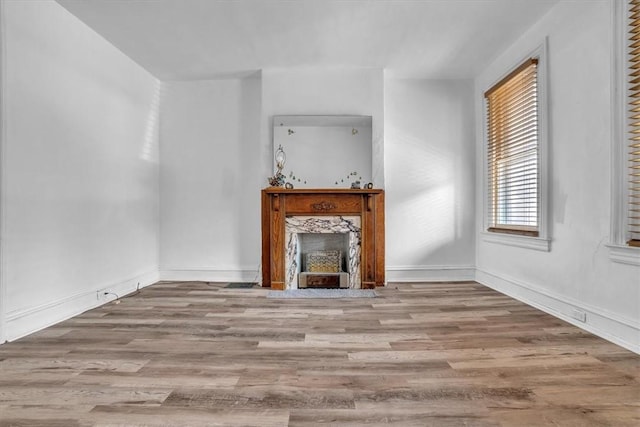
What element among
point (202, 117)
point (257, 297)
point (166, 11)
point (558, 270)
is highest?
point (166, 11)

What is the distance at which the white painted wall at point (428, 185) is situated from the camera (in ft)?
14.9

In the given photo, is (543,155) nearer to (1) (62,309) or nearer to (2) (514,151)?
(2) (514,151)

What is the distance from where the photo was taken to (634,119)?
2301mm

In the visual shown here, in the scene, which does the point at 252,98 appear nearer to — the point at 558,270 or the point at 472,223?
the point at 472,223

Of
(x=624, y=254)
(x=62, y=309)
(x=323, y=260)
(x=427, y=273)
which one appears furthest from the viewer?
(x=427, y=273)

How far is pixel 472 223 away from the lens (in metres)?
4.57

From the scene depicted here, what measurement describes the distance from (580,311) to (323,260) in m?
2.55

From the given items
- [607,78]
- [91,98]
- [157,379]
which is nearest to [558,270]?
[607,78]

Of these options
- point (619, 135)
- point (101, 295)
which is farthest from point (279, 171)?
point (619, 135)

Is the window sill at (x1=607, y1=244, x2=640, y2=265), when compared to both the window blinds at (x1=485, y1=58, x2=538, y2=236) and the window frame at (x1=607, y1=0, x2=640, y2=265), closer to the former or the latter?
the window frame at (x1=607, y1=0, x2=640, y2=265)

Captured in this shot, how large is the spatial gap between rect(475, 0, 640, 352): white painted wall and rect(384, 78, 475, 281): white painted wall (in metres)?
1.16

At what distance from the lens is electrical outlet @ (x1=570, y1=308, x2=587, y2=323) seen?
2639mm

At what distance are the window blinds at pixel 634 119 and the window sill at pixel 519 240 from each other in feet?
2.68

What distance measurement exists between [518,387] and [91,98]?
4.09 meters
